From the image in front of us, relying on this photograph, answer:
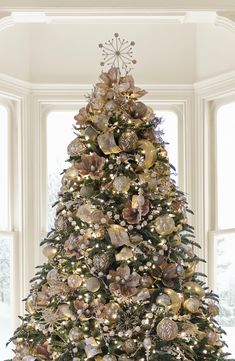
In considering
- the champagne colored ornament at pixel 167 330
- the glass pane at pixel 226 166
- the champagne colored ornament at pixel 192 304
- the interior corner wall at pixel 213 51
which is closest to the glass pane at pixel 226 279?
the glass pane at pixel 226 166

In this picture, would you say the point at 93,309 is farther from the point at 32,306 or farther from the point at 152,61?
the point at 152,61

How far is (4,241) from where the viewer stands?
392cm

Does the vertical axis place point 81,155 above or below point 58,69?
below

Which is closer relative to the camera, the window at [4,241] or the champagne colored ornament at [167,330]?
the champagne colored ornament at [167,330]

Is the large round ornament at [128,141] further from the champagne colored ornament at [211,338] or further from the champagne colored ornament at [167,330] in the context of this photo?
the champagne colored ornament at [211,338]

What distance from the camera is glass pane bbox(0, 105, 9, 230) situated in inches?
155

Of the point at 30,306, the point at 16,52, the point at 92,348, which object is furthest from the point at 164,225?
the point at 16,52

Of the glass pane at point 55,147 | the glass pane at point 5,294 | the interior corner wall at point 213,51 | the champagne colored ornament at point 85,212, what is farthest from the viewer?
the glass pane at point 55,147

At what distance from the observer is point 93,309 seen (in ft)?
7.41

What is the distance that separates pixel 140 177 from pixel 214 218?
178 cm

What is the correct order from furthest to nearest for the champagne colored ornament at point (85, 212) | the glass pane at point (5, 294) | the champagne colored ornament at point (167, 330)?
1. the glass pane at point (5, 294)
2. the champagne colored ornament at point (85, 212)
3. the champagne colored ornament at point (167, 330)

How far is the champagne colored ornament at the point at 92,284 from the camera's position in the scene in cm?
222

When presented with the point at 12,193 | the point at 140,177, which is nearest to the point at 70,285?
the point at 140,177

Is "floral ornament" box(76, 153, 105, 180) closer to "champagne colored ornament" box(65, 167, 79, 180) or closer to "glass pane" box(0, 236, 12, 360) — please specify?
"champagne colored ornament" box(65, 167, 79, 180)
